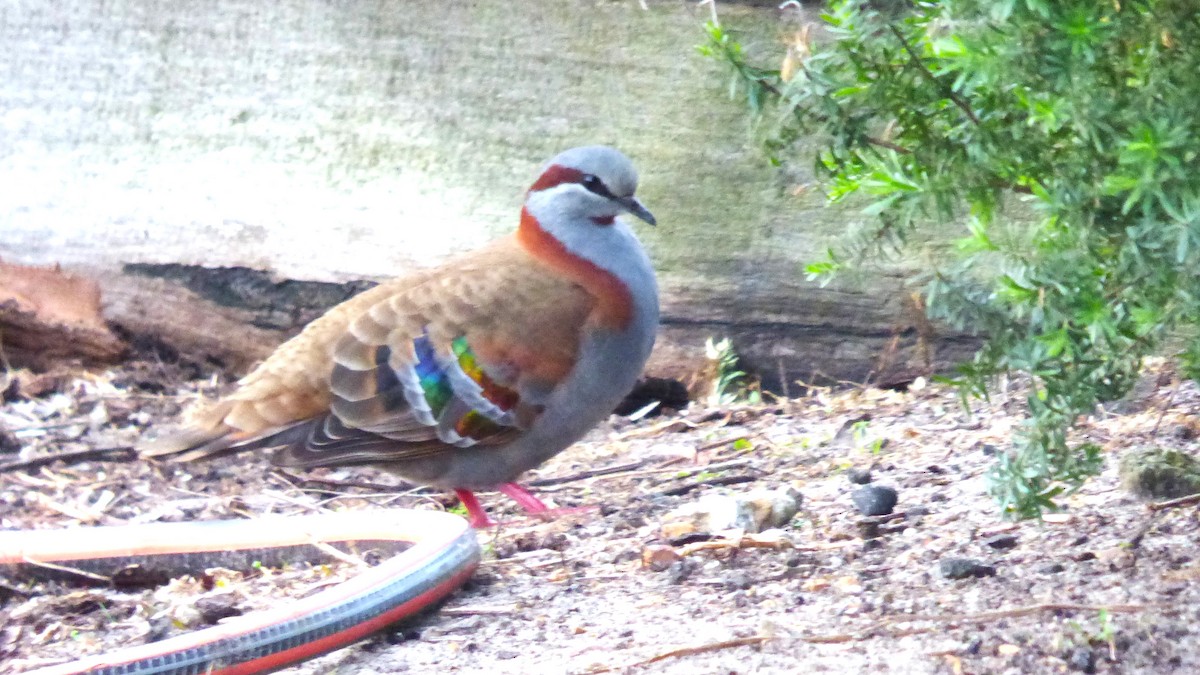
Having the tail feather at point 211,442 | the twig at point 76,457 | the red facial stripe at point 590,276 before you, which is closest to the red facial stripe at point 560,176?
the red facial stripe at point 590,276

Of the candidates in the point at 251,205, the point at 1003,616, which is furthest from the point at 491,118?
the point at 1003,616

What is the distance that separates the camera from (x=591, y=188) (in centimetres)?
400

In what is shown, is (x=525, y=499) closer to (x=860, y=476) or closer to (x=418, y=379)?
(x=418, y=379)

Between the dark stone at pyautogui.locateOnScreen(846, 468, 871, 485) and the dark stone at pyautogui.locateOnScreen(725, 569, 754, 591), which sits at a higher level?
the dark stone at pyautogui.locateOnScreen(725, 569, 754, 591)

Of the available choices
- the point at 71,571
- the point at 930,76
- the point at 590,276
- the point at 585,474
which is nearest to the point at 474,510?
the point at 585,474

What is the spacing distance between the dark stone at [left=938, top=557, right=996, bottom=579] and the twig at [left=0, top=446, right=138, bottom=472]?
9.11ft

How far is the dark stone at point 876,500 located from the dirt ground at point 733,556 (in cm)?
4

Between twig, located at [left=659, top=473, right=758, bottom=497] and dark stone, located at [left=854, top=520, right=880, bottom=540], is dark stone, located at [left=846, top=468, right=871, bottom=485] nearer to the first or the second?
twig, located at [left=659, top=473, right=758, bottom=497]

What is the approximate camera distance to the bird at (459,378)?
3.63 m

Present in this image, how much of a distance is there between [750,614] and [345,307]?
179cm

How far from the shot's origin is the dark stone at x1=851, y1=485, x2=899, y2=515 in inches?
123

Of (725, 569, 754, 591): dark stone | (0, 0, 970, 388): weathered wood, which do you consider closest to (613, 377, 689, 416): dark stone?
(0, 0, 970, 388): weathered wood

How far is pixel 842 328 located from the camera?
184 inches

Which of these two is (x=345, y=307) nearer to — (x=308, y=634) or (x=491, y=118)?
(x=491, y=118)
